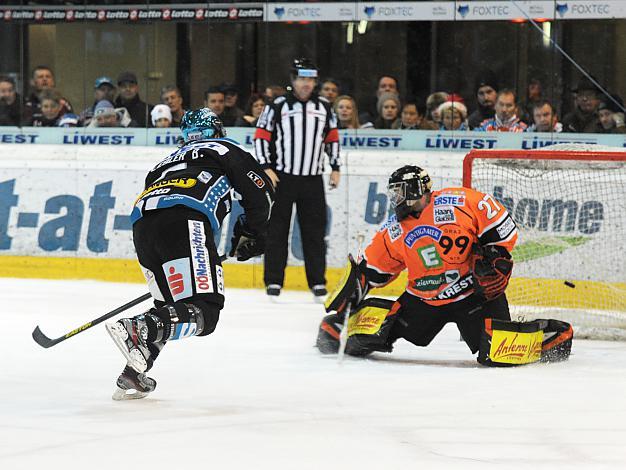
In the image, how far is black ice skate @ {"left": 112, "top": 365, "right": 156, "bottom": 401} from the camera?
4.33 metres

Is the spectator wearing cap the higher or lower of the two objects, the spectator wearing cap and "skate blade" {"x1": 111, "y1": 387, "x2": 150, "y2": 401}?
the higher

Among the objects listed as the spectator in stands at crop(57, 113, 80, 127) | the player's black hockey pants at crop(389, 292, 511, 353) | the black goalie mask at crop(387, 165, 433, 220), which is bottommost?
the player's black hockey pants at crop(389, 292, 511, 353)

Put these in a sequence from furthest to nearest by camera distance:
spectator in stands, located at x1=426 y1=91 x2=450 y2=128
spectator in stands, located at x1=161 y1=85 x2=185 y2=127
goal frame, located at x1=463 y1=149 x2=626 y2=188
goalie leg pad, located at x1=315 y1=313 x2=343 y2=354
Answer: spectator in stands, located at x1=161 y1=85 x2=185 y2=127, spectator in stands, located at x1=426 y1=91 x2=450 y2=128, goal frame, located at x1=463 y1=149 x2=626 y2=188, goalie leg pad, located at x1=315 y1=313 x2=343 y2=354

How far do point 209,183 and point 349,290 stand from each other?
47.1 inches

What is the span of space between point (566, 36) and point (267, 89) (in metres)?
1.94

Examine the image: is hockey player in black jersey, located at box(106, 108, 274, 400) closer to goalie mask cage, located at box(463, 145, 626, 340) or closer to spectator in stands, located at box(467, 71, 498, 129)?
goalie mask cage, located at box(463, 145, 626, 340)

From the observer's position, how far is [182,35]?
337 inches

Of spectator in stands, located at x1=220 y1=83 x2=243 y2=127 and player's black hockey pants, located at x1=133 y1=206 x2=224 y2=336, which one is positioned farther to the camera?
spectator in stands, located at x1=220 y1=83 x2=243 y2=127

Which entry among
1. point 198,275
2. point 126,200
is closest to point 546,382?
point 198,275

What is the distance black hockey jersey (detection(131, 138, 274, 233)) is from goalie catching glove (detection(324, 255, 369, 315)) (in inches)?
33.5

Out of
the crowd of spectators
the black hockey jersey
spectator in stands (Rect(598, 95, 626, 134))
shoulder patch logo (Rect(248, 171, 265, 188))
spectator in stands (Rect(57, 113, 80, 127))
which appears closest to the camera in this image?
the black hockey jersey

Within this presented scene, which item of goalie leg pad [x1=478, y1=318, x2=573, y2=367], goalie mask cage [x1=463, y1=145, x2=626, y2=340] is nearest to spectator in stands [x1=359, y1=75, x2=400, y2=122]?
goalie mask cage [x1=463, y1=145, x2=626, y2=340]

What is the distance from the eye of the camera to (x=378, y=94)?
817 cm

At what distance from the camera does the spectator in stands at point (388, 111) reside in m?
8.09
